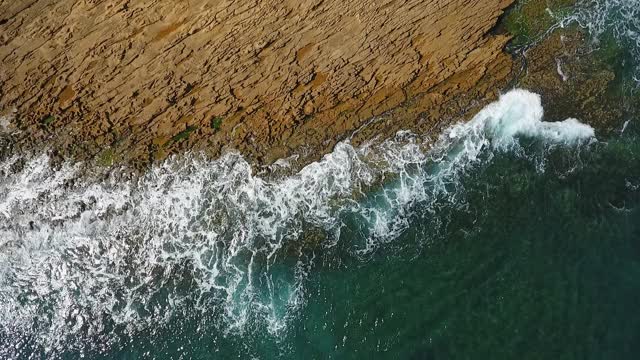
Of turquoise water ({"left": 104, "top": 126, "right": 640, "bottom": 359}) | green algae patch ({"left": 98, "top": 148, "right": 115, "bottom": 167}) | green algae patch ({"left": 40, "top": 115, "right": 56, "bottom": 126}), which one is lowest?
turquoise water ({"left": 104, "top": 126, "right": 640, "bottom": 359})

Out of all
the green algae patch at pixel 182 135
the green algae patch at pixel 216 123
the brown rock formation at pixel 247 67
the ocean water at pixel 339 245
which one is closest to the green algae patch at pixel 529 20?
the brown rock formation at pixel 247 67

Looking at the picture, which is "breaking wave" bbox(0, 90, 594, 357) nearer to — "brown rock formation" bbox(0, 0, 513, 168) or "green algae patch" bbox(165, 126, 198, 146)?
"green algae patch" bbox(165, 126, 198, 146)

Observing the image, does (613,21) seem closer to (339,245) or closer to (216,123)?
(339,245)

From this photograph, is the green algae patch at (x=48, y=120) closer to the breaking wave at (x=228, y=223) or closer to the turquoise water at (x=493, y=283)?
the breaking wave at (x=228, y=223)

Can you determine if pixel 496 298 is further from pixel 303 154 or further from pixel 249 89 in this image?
pixel 249 89

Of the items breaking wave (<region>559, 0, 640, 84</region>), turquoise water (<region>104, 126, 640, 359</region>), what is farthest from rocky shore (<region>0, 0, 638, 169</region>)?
turquoise water (<region>104, 126, 640, 359</region>)

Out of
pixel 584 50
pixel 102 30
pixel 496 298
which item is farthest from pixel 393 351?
pixel 102 30

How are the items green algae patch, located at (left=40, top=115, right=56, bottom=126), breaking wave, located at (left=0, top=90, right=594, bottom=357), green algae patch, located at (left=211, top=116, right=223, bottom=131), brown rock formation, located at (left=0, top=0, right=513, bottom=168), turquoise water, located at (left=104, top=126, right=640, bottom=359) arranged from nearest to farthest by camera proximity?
turquoise water, located at (left=104, top=126, right=640, bottom=359) < brown rock formation, located at (left=0, top=0, right=513, bottom=168) < breaking wave, located at (left=0, top=90, right=594, bottom=357) < green algae patch, located at (left=211, top=116, right=223, bottom=131) < green algae patch, located at (left=40, top=115, right=56, bottom=126)

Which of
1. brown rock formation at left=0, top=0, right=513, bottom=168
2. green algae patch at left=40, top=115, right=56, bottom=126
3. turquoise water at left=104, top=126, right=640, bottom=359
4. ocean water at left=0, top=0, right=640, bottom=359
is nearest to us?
turquoise water at left=104, top=126, right=640, bottom=359
